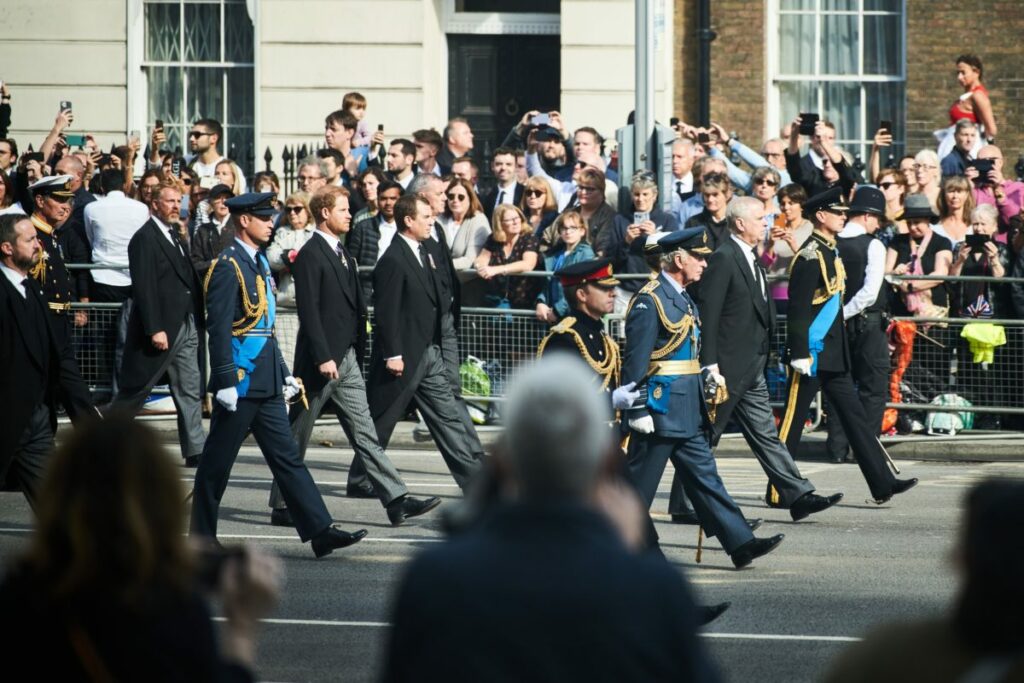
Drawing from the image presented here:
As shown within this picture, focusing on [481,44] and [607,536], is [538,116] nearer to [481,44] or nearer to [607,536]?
[481,44]

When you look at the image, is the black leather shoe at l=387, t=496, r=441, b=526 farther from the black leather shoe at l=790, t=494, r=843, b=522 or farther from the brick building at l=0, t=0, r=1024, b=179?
the brick building at l=0, t=0, r=1024, b=179

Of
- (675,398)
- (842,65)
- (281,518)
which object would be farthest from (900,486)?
(842,65)

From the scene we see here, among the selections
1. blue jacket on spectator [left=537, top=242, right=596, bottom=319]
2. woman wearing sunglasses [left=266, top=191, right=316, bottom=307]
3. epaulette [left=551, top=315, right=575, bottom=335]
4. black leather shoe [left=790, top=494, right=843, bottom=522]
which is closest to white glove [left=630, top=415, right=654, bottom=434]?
epaulette [left=551, top=315, right=575, bottom=335]

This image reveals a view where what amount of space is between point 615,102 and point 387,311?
9.67 meters

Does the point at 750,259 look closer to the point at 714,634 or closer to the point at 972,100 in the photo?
the point at 714,634

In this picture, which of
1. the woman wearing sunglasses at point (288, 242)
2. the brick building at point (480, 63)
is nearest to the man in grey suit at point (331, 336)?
the woman wearing sunglasses at point (288, 242)

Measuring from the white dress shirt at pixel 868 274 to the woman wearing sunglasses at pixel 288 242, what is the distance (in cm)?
465

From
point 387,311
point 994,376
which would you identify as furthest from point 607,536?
point 994,376

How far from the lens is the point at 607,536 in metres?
3.62

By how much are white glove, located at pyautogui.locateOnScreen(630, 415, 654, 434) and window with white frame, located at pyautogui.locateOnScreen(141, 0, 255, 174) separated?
1332 centimetres

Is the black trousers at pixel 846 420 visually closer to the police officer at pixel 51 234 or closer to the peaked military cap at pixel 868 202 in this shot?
the peaked military cap at pixel 868 202

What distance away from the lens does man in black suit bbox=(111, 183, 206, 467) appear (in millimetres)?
13195

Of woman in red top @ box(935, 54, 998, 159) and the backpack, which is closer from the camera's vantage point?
the backpack

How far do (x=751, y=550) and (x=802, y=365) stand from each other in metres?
2.70
